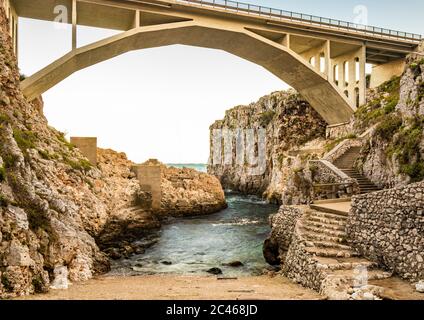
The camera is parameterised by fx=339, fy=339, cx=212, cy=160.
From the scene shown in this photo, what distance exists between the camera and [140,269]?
1412cm

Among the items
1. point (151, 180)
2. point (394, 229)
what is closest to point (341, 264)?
point (394, 229)

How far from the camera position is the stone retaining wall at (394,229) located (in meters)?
7.94

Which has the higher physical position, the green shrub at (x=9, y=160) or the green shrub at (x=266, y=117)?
the green shrub at (x=266, y=117)

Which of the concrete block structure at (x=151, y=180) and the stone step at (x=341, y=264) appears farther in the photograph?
the concrete block structure at (x=151, y=180)

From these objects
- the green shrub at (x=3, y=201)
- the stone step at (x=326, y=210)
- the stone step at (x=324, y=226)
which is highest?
the green shrub at (x=3, y=201)

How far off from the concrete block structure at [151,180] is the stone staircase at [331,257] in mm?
17105

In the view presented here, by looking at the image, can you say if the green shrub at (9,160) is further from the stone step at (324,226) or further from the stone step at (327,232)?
the stone step at (324,226)

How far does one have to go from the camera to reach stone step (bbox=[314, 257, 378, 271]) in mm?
8586

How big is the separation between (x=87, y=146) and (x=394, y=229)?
20393 mm

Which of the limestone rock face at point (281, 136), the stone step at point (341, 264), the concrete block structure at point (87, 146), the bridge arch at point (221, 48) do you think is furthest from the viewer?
the limestone rock face at point (281, 136)

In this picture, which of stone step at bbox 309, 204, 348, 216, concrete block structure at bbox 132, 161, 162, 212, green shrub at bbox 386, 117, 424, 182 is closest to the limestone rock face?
concrete block structure at bbox 132, 161, 162, 212

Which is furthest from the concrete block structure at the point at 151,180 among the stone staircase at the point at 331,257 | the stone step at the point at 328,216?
the stone step at the point at 328,216

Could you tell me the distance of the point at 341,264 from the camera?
8695mm
